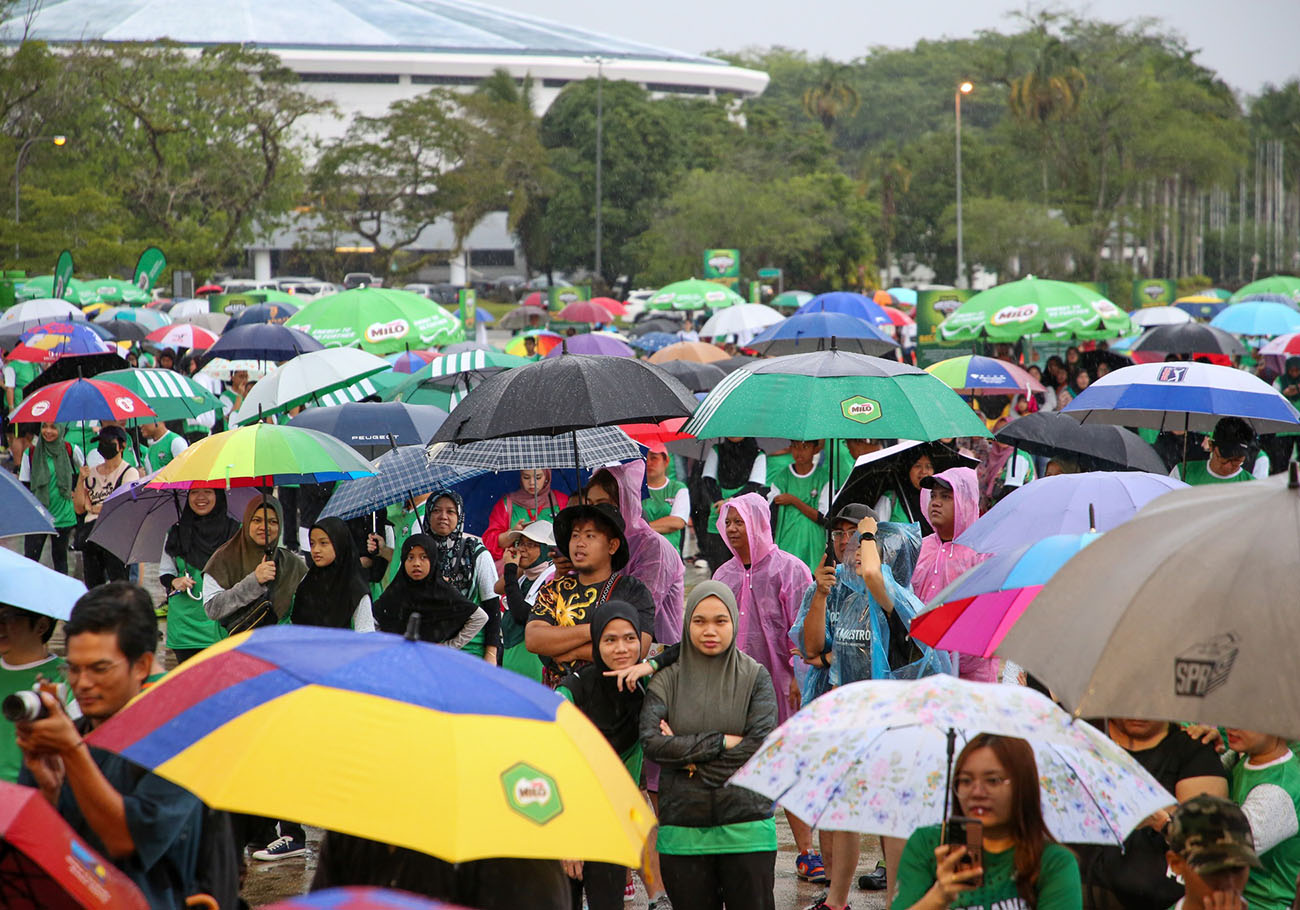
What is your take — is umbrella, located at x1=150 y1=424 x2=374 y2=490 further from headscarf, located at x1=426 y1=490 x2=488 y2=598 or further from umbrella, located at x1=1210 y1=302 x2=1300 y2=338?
umbrella, located at x1=1210 y1=302 x2=1300 y2=338

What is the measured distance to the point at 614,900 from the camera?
5191 millimetres

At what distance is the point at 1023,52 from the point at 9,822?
78.1 meters

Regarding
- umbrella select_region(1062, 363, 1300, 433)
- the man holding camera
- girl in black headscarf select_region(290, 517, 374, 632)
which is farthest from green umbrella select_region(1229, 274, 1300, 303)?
the man holding camera

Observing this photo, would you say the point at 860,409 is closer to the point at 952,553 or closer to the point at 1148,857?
the point at 952,553

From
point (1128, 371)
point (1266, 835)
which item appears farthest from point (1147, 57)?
point (1266, 835)

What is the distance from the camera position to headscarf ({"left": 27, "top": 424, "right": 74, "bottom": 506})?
38.2 ft

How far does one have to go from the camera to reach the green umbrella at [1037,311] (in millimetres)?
13211

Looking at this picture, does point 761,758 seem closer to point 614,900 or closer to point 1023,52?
point 614,900

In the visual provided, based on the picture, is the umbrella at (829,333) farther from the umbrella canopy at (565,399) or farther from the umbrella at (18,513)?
the umbrella at (18,513)

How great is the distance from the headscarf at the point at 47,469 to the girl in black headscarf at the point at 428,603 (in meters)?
5.96

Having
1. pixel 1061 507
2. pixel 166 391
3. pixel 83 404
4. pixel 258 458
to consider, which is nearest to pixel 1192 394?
pixel 1061 507

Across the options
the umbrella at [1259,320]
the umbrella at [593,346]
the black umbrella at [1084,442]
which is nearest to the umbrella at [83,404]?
the umbrella at [593,346]

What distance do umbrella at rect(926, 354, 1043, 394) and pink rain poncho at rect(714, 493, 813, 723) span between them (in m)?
5.74

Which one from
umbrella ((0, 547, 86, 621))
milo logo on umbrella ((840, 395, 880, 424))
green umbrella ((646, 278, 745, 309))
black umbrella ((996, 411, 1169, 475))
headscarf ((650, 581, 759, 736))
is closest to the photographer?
umbrella ((0, 547, 86, 621))
